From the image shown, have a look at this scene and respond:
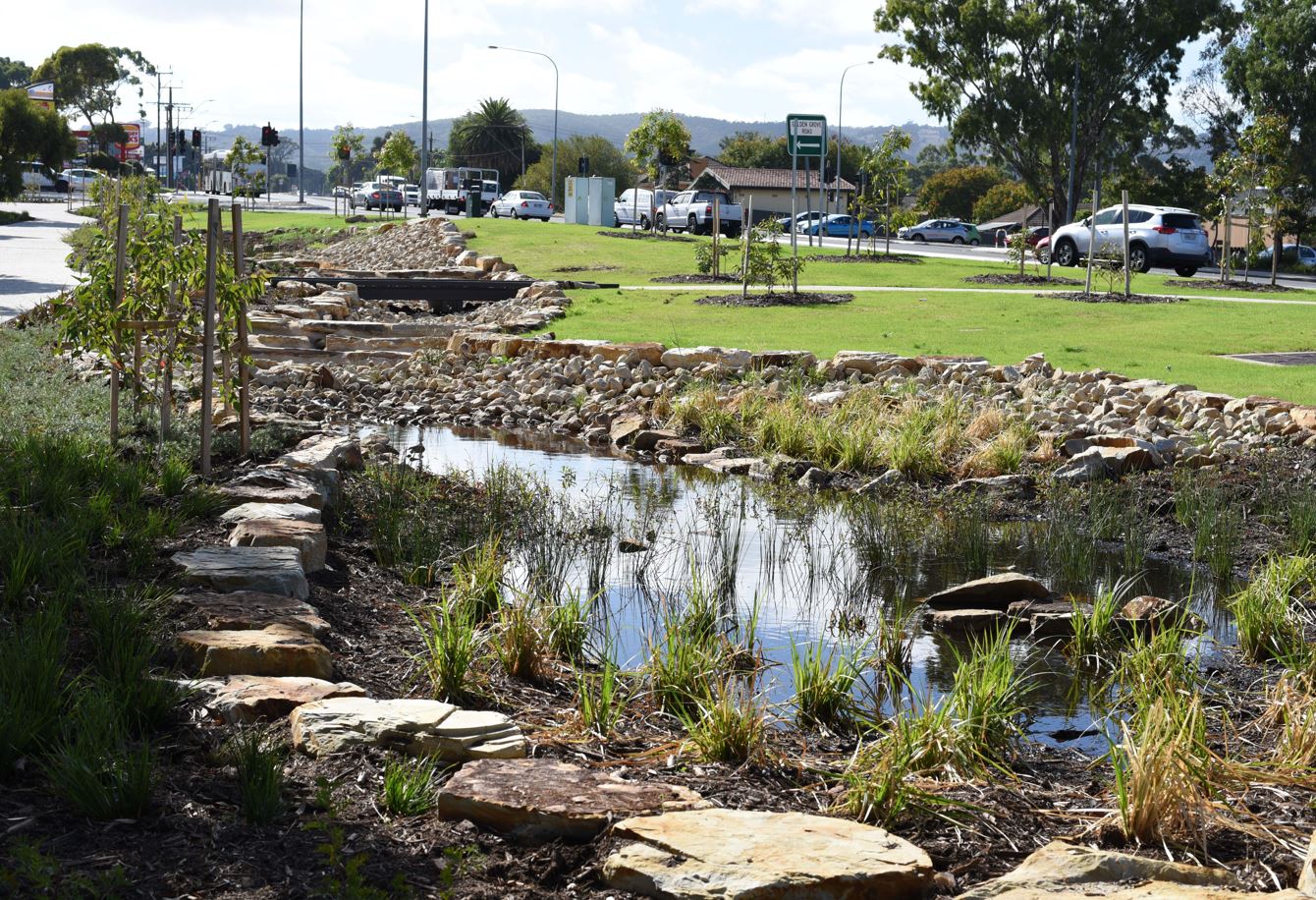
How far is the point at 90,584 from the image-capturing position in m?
5.66

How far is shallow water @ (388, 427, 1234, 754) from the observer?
258 inches

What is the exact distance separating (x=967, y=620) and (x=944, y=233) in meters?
60.5

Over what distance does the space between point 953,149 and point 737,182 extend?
40.7 meters

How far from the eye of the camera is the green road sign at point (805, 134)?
4138 cm

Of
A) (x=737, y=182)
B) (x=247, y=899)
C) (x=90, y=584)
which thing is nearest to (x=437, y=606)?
(x=90, y=584)

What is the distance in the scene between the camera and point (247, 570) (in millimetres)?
6141

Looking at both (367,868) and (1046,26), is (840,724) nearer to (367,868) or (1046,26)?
(367,868)

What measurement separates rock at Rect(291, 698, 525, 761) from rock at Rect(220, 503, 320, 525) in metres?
2.70

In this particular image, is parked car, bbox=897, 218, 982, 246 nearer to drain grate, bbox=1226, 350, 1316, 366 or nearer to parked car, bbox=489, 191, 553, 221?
parked car, bbox=489, 191, 553, 221

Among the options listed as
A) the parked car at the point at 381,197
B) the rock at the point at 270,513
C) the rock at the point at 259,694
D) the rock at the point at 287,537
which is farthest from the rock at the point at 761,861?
the parked car at the point at 381,197


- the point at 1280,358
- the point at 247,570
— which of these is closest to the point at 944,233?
the point at 1280,358

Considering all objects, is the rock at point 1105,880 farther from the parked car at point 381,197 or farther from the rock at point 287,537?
the parked car at point 381,197

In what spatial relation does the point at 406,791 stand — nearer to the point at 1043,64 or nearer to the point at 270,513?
the point at 270,513

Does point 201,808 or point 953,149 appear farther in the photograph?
point 953,149
